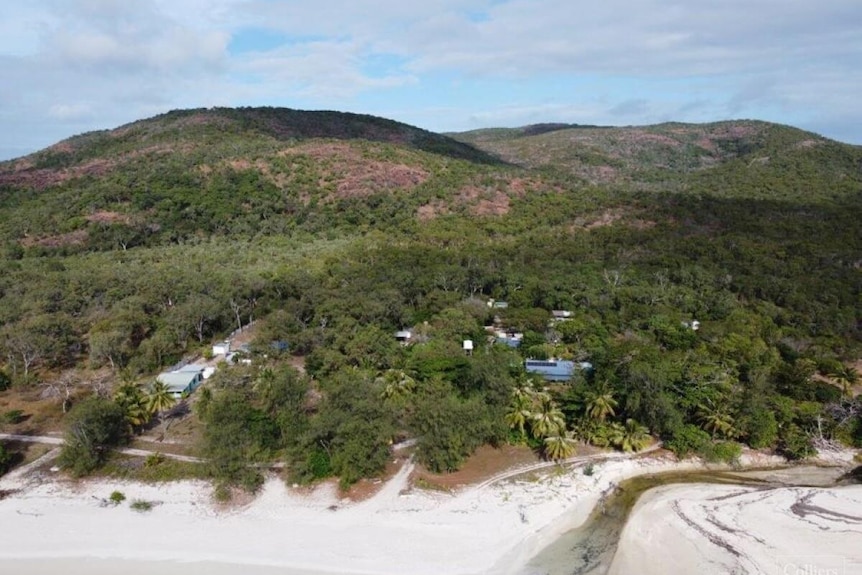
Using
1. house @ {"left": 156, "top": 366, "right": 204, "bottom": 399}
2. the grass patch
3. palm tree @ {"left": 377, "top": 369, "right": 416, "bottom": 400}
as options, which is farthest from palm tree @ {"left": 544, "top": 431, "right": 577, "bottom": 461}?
house @ {"left": 156, "top": 366, "right": 204, "bottom": 399}

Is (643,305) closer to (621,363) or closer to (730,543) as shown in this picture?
(621,363)

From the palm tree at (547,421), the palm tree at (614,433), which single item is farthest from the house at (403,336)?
the palm tree at (614,433)

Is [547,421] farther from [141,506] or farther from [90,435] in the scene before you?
[90,435]

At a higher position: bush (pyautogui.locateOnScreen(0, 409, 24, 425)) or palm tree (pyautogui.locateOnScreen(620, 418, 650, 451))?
bush (pyautogui.locateOnScreen(0, 409, 24, 425))

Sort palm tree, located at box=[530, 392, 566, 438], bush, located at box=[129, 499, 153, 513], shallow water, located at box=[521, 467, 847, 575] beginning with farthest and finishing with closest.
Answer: palm tree, located at box=[530, 392, 566, 438] → bush, located at box=[129, 499, 153, 513] → shallow water, located at box=[521, 467, 847, 575]

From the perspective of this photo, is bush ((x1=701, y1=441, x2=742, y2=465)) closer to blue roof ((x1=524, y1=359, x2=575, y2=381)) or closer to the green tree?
blue roof ((x1=524, y1=359, x2=575, y2=381))

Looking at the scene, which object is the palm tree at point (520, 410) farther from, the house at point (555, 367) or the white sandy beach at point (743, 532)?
the white sandy beach at point (743, 532)

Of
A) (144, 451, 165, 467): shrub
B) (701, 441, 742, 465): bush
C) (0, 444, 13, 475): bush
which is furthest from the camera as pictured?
(701, 441, 742, 465): bush
